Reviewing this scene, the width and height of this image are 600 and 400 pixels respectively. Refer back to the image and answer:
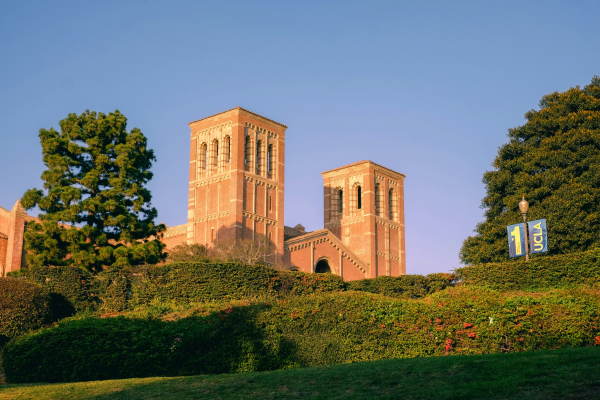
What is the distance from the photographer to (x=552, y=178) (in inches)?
1096

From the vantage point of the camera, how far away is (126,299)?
2441cm

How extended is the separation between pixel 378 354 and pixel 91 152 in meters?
17.2

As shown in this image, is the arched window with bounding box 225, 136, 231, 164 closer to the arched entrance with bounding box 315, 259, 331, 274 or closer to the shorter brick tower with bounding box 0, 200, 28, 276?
the arched entrance with bounding box 315, 259, 331, 274

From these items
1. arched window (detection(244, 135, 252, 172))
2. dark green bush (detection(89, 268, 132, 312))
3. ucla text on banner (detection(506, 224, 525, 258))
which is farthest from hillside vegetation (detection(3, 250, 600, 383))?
arched window (detection(244, 135, 252, 172))

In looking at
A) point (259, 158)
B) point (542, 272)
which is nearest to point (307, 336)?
point (542, 272)

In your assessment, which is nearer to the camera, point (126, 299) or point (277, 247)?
point (126, 299)

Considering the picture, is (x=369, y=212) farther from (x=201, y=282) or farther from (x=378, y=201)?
(x=201, y=282)

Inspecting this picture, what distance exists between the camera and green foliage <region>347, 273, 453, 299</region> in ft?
84.2

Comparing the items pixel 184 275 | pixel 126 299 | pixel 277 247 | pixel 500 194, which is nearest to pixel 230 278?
pixel 184 275

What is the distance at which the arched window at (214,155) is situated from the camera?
48853 millimetres

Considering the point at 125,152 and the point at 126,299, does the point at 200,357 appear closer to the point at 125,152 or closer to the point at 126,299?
the point at 126,299

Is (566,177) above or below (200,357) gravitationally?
above

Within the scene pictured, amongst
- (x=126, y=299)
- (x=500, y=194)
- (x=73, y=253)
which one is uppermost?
(x=500, y=194)

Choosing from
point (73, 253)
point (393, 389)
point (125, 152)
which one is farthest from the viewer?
point (125, 152)
